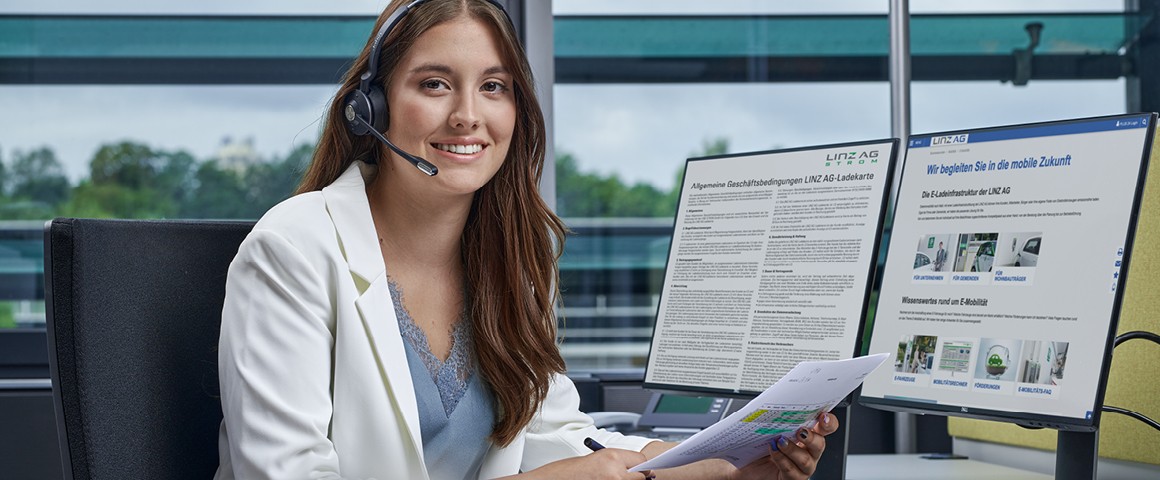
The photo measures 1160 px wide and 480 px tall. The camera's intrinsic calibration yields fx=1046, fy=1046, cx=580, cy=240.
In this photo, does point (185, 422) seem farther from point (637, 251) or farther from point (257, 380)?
point (637, 251)

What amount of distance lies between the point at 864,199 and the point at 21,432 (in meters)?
1.70

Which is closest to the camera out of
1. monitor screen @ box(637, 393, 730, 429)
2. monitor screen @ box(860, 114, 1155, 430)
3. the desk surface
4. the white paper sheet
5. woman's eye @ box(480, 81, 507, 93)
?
the white paper sheet

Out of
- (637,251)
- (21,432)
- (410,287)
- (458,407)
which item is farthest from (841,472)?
(21,432)

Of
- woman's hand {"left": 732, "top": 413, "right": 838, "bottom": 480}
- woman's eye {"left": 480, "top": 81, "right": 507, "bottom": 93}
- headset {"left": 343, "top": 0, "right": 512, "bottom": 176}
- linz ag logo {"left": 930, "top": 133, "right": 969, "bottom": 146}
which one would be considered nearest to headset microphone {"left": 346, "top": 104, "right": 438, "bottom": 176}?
headset {"left": 343, "top": 0, "right": 512, "bottom": 176}

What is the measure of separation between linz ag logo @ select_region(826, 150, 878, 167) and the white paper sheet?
0.38m

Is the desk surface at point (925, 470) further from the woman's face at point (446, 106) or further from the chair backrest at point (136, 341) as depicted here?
the chair backrest at point (136, 341)

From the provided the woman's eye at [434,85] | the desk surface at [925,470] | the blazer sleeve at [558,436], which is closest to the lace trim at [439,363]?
the blazer sleeve at [558,436]

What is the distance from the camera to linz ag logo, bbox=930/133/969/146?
52.8 inches

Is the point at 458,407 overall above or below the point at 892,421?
above

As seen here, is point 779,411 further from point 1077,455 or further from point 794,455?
point 1077,455

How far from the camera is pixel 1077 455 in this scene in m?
1.13

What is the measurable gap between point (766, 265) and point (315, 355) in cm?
65

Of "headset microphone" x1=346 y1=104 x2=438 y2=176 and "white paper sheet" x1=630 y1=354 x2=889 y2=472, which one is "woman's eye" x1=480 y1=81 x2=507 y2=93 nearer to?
"headset microphone" x1=346 y1=104 x2=438 y2=176

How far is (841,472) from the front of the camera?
1.35 m
